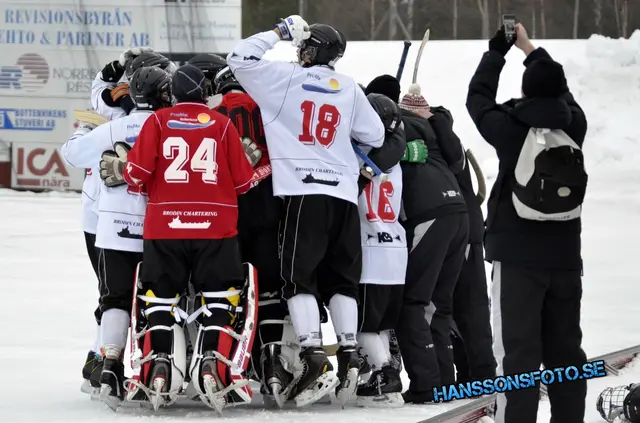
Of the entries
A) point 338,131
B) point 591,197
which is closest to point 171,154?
point 338,131

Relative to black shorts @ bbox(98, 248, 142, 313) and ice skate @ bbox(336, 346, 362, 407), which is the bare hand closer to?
ice skate @ bbox(336, 346, 362, 407)

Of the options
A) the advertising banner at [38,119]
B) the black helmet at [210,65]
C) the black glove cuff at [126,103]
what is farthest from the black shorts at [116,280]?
the advertising banner at [38,119]

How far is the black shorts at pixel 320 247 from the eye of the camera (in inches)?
238

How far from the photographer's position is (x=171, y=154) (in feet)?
19.0

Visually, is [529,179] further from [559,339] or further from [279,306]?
[279,306]

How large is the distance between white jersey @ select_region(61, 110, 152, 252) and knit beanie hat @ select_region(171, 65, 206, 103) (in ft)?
1.12

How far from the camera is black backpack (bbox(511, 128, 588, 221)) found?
191 inches

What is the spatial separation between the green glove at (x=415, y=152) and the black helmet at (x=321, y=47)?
0.70 metres

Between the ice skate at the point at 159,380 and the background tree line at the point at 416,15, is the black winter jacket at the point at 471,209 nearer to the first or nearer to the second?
the ice skate at the point at 159,380

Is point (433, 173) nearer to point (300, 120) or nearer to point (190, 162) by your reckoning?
point (300, 120)

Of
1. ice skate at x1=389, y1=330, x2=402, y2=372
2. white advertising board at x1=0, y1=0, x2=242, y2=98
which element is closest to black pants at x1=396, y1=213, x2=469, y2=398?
ice skate at x1=389, y1=330, x2=402, y2=372

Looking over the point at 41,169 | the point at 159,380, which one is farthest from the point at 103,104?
the point at 41,169

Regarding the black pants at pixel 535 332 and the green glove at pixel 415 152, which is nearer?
the black pants at pixel 535 332

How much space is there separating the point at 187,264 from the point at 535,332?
68.7 inches
